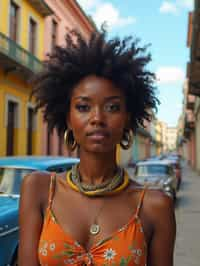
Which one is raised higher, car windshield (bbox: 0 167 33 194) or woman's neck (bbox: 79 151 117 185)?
woman's neck (bbox: 79 151 117 185)

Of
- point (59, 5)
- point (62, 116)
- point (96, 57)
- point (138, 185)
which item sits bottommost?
point (138, 185)

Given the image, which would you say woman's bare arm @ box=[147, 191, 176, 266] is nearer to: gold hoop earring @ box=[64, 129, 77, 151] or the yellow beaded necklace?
the yellow beaded necklace

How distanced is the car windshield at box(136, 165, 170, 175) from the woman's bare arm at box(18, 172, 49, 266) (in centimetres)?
1182

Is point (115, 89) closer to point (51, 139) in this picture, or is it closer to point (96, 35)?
point (96, 35)

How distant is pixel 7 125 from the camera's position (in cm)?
1781

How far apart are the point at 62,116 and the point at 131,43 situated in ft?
1.63

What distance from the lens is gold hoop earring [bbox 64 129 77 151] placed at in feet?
6.32

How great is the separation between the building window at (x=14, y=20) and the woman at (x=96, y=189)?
1747cm

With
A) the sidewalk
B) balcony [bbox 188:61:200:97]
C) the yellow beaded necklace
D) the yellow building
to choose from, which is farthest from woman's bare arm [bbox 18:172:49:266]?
the yellow building

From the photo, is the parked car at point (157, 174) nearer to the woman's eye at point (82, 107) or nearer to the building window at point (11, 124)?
the building window at point (11, 124)

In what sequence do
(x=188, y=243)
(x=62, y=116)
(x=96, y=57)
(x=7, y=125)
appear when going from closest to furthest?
1. (x=96, y=57)
2. (x=62, y=116)
3. (x=188, y=243)
4. (x=7, y=125)

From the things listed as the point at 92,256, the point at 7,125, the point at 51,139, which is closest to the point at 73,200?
the point at 92,256

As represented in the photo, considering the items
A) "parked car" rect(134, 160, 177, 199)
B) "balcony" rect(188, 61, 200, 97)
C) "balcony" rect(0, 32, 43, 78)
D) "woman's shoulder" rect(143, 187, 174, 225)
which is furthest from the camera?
"balcony" rect(0, 32, 43, 78)

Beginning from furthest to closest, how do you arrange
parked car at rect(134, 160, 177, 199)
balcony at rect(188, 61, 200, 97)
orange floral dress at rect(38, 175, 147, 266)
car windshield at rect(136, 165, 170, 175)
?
1. balcony at rect(188, 61, 200, 97)
2. car windshield at rect(136, 165, 170, 175)
3. parked car at rect(134, 160, 177, 199)
4. orange floral dress at rect(38, 175, 147, 266)
